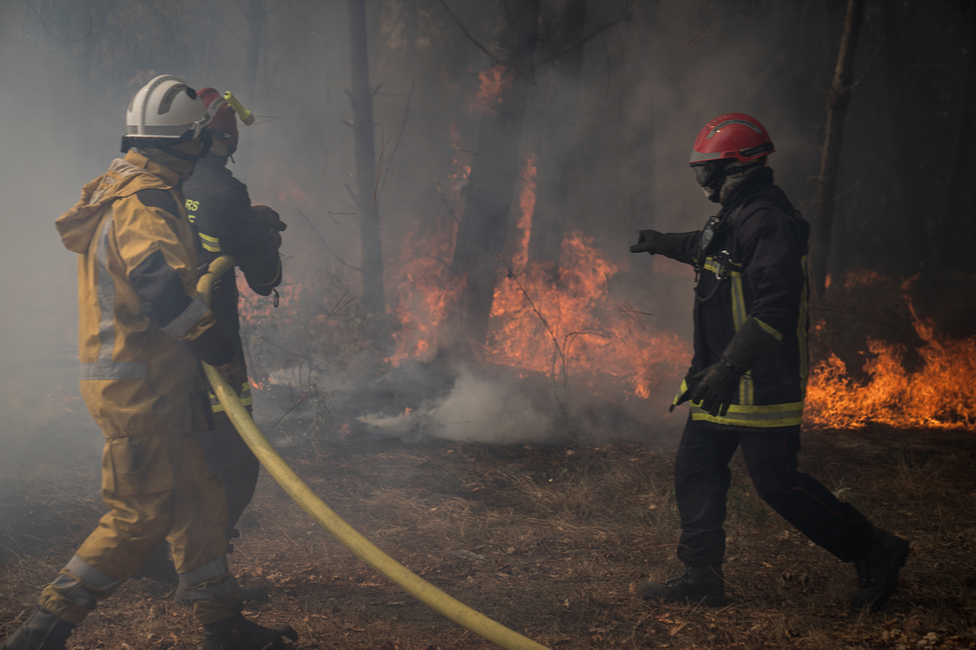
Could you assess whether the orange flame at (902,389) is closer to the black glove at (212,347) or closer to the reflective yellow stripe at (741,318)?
the reflective yellow stripe at (741,318)

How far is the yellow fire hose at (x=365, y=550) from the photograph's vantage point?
2129 mm

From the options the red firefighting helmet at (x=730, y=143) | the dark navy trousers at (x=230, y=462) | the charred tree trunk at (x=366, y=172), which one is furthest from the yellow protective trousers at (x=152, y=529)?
the charred tree trunk at (x=366, y=172)

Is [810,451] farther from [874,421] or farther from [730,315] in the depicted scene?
[730,315]

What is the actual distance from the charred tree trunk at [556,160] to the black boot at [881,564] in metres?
5.84

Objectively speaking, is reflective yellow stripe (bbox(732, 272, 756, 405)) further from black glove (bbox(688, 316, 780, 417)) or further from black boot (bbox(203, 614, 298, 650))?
black boot (bbox(203, 614, 298, 650))

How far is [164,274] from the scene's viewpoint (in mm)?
2186

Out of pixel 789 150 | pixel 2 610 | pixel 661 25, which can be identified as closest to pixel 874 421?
pixel 789 150

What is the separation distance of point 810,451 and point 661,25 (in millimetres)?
7104

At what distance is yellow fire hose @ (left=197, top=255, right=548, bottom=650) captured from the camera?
213 centimetres

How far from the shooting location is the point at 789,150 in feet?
33.2

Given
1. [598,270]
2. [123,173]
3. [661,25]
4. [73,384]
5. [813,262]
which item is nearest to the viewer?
[123,173]

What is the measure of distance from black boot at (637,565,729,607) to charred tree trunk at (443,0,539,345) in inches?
197

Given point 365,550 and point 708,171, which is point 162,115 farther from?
point 708,171

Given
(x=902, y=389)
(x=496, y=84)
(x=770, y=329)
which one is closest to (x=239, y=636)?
(x=770, y=329)
